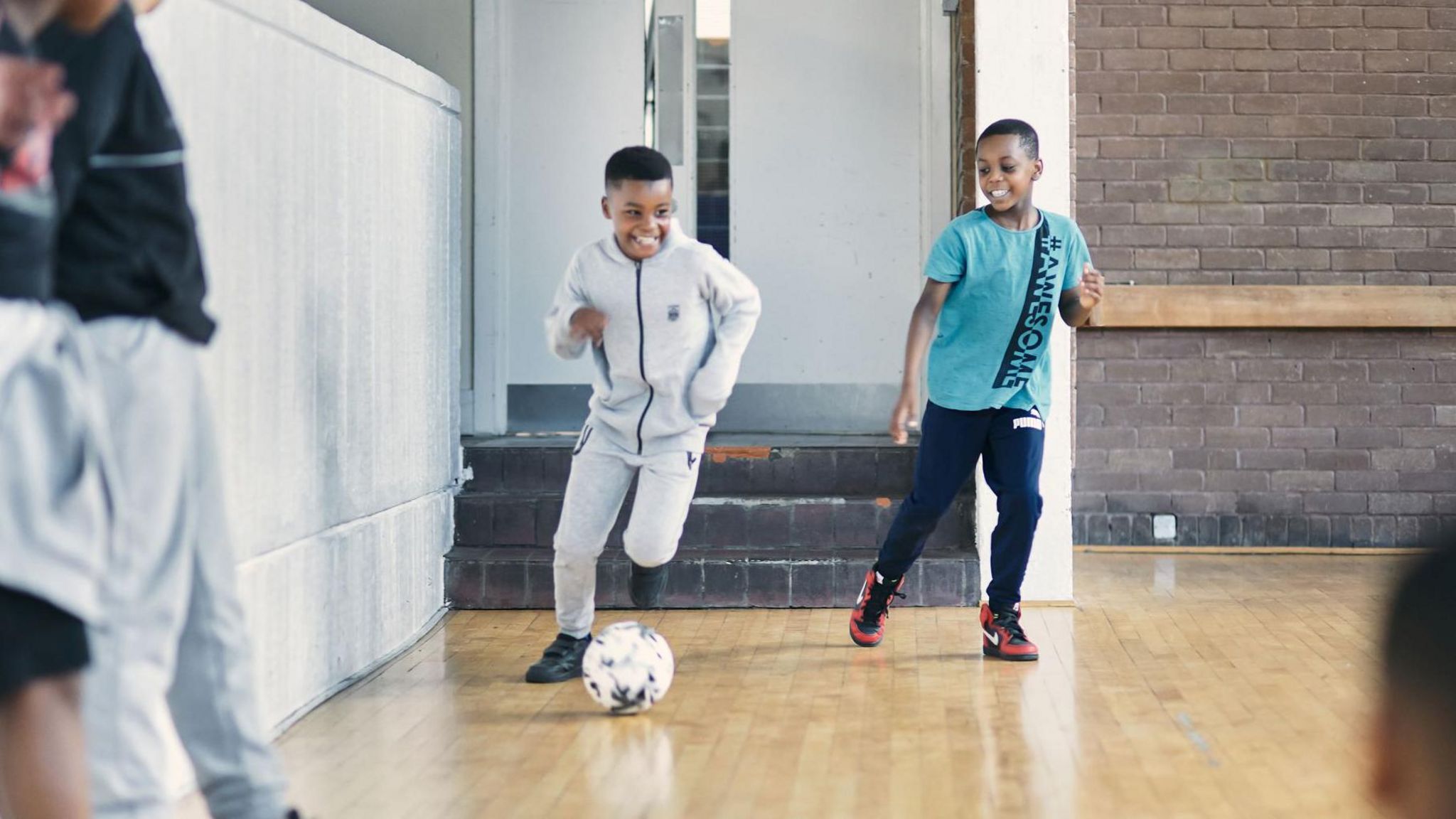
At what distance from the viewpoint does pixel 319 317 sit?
4109mm

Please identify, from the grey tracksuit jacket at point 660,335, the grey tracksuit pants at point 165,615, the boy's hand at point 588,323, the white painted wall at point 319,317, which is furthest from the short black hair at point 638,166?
the grey tracksuit pants at point 165,615

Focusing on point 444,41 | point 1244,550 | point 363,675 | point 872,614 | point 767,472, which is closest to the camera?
point 363,675

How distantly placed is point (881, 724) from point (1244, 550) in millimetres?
3892

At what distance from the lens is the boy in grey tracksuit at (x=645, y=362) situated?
4.13 m

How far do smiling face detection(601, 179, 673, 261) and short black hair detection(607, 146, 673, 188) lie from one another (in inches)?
0.5

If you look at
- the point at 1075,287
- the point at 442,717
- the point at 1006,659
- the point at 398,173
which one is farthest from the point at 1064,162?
the point at 442,717

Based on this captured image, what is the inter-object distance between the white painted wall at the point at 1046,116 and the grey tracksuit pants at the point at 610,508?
5.70 feet

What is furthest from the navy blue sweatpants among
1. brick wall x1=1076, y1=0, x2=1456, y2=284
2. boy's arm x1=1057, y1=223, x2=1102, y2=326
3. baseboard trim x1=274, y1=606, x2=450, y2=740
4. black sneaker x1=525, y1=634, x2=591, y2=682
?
brick wall x1=1076, y1=0, x2=1456, y2=284

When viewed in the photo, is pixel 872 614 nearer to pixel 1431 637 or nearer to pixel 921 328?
pixel 921 328

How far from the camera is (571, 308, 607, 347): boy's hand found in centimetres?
404

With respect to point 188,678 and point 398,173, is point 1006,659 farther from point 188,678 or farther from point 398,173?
point 188,678

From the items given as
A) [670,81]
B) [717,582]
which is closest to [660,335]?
[717,582]

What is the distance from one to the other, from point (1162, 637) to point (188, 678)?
3.44m

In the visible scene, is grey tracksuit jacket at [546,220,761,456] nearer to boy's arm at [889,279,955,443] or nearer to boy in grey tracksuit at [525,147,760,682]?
boy in grey tracksuit at [525,147,760,682]
